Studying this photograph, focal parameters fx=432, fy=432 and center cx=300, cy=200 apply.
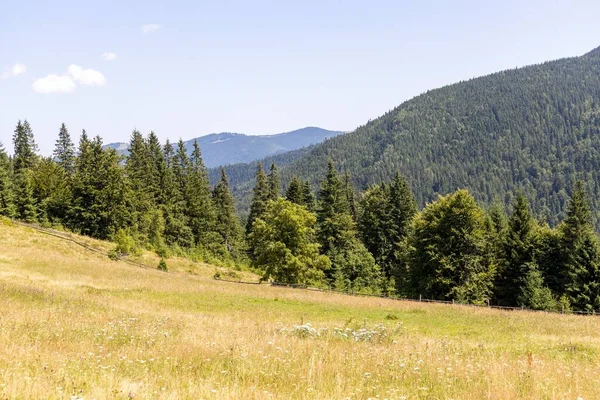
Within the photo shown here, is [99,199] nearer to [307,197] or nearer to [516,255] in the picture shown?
[307,197]

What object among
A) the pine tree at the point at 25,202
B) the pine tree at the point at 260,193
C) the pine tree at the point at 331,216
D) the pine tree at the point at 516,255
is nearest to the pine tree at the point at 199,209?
the pine tree at the point at 260,193

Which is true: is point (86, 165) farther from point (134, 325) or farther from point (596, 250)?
point (596, 250)

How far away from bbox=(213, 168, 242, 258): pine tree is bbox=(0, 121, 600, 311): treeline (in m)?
0.20

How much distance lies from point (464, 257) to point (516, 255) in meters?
10.2

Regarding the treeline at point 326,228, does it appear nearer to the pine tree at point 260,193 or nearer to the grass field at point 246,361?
the pine tree at point 260,193

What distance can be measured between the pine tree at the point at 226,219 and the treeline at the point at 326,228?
0.67ft

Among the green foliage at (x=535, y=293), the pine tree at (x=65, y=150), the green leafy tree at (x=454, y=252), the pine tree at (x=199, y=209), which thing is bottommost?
the green foliage at (x=535, y=293)

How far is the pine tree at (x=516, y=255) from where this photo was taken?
175ft

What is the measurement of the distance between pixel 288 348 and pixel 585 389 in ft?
20.5

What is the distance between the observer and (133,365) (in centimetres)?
827

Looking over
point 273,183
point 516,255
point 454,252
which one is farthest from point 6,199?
point 516,255

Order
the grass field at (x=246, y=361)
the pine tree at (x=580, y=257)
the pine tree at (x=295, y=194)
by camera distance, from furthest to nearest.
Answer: the pine tree at (x=295, y=194)
the pine tree at (x=580, y=257)
the grass field at (x=246, y=361)

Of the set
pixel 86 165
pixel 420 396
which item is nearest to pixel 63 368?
pixel 420 396

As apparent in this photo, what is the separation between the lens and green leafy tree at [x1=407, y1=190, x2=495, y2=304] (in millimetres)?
47562
